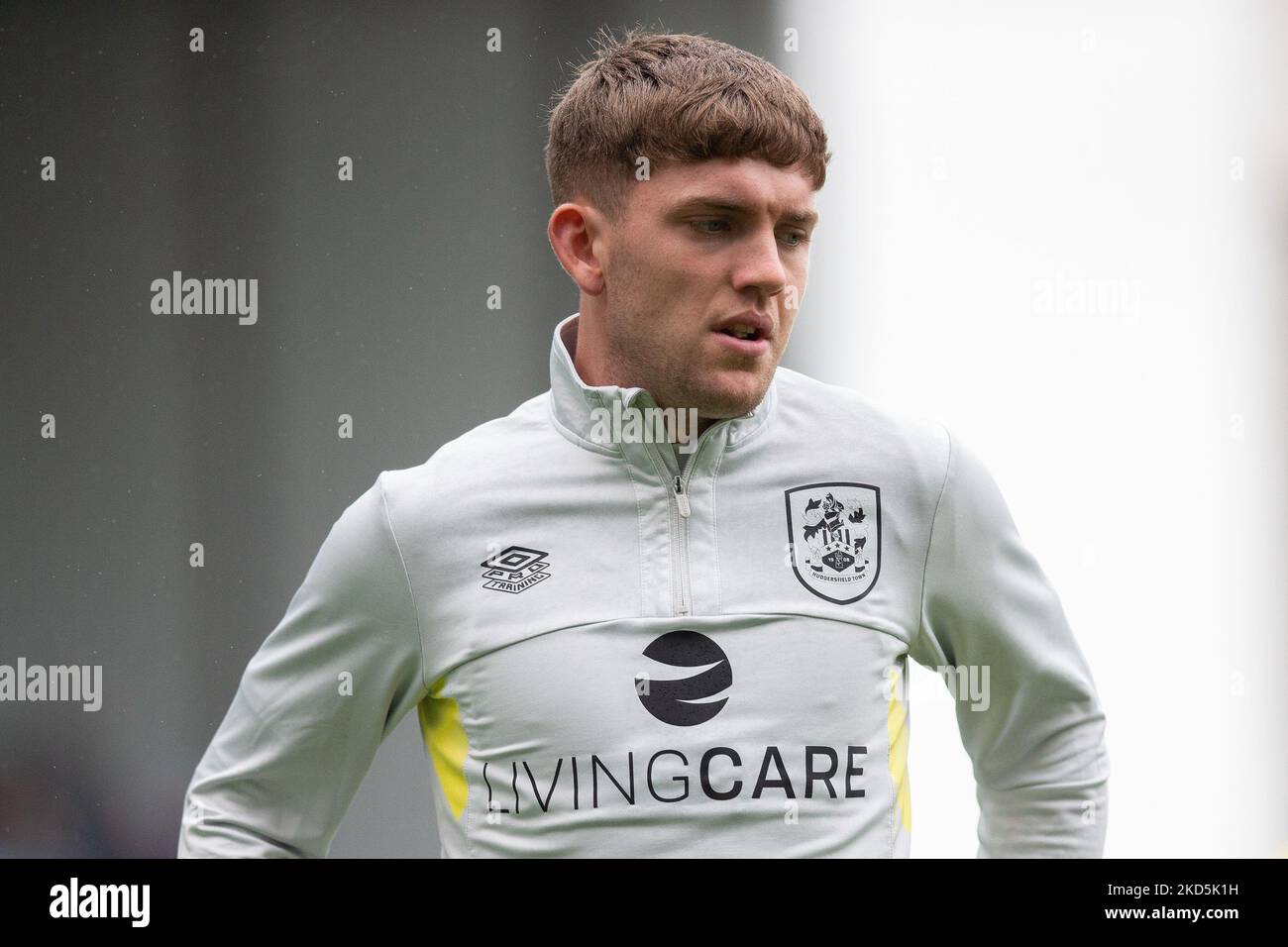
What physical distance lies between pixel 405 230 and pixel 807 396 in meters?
1.43

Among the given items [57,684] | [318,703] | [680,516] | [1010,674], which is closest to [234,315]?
[57,684]

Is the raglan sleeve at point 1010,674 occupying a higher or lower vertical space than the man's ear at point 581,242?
lower

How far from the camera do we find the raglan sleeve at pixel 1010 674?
136cm

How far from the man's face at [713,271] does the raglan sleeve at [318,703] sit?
0.34 meters

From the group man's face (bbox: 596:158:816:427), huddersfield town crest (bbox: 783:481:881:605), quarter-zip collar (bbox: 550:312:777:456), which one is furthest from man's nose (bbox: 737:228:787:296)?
huddersfield town crest (bbox: 783:481:881:605)

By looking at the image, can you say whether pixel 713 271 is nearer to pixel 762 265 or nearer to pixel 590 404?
pixel 762 265

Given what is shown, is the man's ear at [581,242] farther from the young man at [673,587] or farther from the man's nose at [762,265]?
the man's nose at [762,265]

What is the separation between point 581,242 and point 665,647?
1.47 feet

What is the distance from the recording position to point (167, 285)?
8.51 feet

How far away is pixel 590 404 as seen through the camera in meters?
1.33

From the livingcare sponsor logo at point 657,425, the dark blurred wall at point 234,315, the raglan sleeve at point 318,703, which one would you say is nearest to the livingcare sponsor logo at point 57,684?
the dark blurred wall at point 234,315

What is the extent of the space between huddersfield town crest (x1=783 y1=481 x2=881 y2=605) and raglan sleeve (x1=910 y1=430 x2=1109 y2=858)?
0.07 metres

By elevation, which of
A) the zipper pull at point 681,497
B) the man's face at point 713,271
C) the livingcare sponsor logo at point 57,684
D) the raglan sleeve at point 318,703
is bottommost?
the livingcare sponsor logo at point 57,684

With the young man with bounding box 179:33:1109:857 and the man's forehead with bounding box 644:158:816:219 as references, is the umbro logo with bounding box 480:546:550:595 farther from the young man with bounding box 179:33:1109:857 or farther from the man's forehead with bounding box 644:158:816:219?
the man's forehead with bounding box 644:158:816:219
